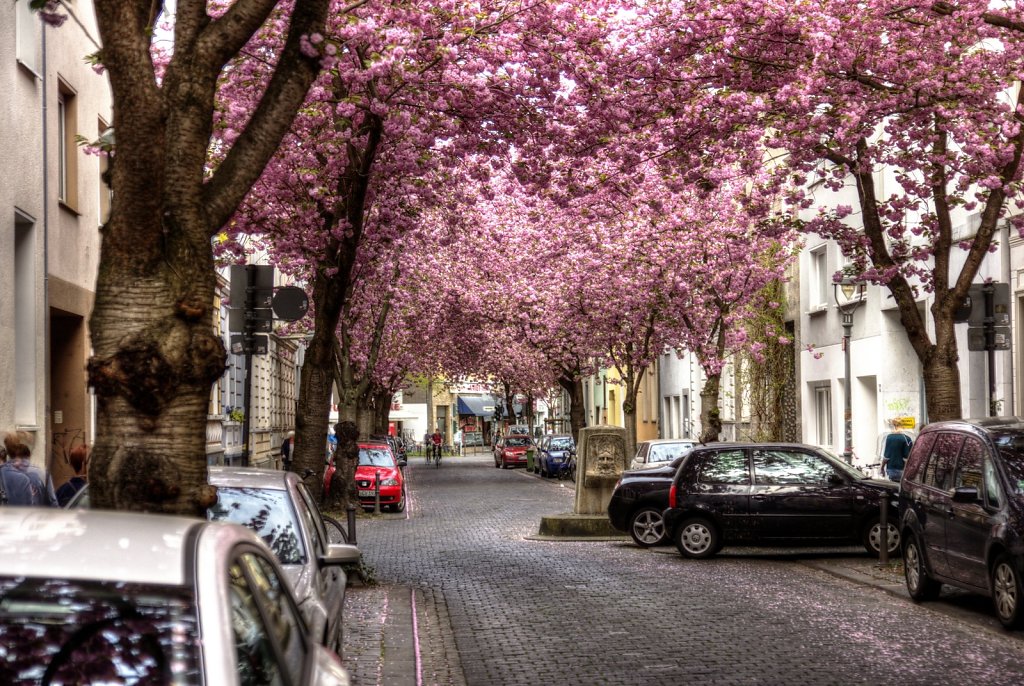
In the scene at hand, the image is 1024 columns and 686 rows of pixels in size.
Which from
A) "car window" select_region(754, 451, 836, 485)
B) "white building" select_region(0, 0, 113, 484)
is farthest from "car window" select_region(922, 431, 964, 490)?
"white building" select_region(0, 0, 113, 484)

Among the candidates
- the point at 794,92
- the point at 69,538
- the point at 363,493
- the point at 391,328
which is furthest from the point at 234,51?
the point at 391,328

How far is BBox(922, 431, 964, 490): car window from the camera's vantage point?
12.8 m

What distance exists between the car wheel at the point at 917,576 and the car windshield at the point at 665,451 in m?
16.5

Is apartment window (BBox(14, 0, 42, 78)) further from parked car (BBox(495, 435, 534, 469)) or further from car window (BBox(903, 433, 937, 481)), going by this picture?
parked car (BBox(495, 435, 534, 469))

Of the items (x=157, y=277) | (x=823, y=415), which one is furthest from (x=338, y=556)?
(x=823, y=415)

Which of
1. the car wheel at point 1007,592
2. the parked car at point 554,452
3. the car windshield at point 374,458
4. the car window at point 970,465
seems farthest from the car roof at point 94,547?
the parked car at point 554,452

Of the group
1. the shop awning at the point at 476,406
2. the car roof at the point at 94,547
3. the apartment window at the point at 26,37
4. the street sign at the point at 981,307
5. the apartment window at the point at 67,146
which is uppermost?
the apartment window at the point at 26,37

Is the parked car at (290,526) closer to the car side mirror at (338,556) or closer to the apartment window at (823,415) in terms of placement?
the car side mirror at (338,556)

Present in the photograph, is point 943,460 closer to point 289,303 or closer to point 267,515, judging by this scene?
point 289,303

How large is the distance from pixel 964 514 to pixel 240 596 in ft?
31.6

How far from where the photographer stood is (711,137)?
15.1 metres

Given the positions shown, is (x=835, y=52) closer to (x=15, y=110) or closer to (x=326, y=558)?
(x=326, y=558)

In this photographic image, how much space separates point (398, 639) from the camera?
11.1m

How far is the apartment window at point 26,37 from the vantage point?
1770 cm
